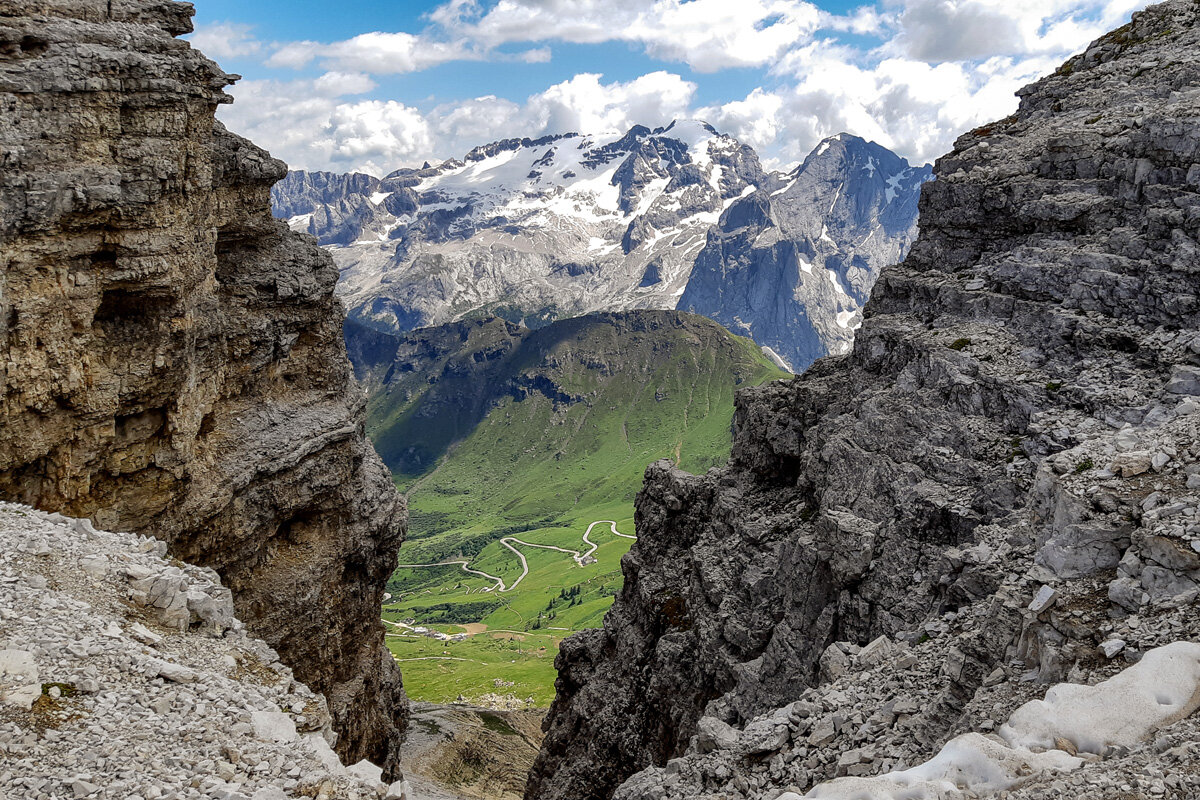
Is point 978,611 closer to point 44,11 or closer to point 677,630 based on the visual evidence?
point 677,630

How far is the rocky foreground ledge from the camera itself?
21.2 metres

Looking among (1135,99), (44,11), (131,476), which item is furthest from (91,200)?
(1135,99)

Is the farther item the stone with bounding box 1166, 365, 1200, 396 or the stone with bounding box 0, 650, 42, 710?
the stone with bounding box 1166, 365, 1200, 396

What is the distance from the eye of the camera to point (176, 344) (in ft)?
164

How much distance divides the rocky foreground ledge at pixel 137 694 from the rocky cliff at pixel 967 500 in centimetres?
1623

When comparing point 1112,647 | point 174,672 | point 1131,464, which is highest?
point 1131,464

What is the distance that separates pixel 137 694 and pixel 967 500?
3650cm

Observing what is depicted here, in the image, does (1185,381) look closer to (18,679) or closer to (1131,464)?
(1131,464)

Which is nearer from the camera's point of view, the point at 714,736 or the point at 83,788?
the point at 83,788

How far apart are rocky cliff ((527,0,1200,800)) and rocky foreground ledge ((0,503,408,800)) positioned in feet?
53.2

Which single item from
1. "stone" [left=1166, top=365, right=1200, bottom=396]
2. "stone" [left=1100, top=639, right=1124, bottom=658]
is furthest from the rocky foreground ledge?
"stone" [left=1166, top=365, right=1200, bottom=396]

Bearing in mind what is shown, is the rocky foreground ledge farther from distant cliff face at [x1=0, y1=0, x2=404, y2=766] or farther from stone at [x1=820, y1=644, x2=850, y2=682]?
stone at [x1=820, y1=644, x2=850, y2=682]

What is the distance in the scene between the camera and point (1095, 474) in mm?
28656

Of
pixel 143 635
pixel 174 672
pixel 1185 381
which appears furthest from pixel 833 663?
pixel 143 635
